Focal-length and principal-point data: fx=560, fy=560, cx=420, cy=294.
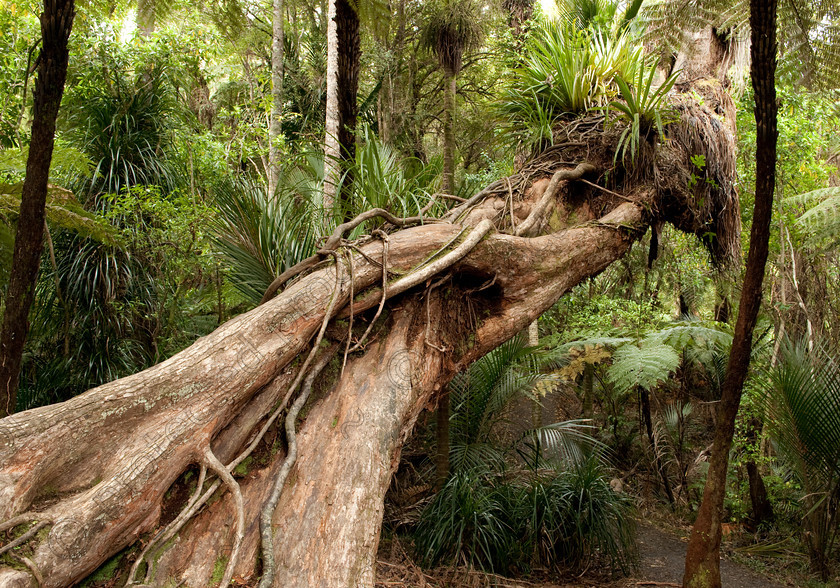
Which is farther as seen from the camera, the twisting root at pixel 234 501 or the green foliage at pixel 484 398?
the green foliage at pixel 484 398

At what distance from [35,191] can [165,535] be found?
1.81 m

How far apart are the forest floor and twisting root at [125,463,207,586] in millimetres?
1653

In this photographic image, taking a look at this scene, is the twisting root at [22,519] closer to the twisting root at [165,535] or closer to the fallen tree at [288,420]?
the fallen tree at [288,420]

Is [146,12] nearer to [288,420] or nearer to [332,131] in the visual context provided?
[332,131]

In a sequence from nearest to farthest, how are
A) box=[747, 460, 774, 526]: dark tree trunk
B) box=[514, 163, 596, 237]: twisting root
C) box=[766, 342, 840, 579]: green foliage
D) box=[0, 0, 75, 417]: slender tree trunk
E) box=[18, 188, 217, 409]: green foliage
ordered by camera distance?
box=[0, 0, 75, 417]: slender tree trunk → box=[514, 163, 596, 237]: twisting root → box=[766, 342, 840, 579]: green foliage → box=[18, 188, 217, 409]: green foliage → box=[747, 460, 774, 526]: dark tree trunk

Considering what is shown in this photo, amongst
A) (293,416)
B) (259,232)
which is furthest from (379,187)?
(293,416)

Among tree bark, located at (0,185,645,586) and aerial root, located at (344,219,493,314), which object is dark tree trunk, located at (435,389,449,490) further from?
aerial root, located at (344,219,493,314)

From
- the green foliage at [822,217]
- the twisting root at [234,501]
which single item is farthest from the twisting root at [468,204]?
the green foliage at [822,217]

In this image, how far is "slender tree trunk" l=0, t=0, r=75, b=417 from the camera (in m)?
2.81

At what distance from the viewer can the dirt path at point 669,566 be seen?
539cm

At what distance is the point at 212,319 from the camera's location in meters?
7.69

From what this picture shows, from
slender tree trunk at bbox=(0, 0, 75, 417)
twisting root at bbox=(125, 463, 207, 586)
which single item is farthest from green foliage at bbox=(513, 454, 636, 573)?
slender tree trunk at bbox=(0, 0, 75, 417)

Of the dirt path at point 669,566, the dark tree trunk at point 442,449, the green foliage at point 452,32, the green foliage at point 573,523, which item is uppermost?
the green foliage at point 452,32

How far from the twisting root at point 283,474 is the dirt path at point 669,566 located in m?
3.29
